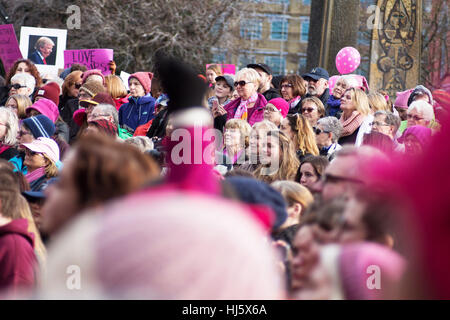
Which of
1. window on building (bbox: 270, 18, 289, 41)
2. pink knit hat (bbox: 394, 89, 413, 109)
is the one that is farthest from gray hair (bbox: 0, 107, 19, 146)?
window on building (bbox: 270, 18, 289, 41)

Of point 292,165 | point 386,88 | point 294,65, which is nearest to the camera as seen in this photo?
point 292,165

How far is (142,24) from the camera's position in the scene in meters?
25.3

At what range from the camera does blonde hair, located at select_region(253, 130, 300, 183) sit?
536 cm

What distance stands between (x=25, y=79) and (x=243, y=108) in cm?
Result: 293

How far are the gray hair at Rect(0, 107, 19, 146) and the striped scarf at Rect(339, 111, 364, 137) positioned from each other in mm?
2943

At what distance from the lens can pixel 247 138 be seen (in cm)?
624

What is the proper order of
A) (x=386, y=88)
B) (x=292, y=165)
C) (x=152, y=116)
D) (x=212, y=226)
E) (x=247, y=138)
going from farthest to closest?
1. (x=386, y=88)
2. (x=152, y=116)
3. (x=247, y=138)
4. (x=292, y=165)
5. (x=212, y=226)

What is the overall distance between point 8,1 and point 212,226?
85.0ft

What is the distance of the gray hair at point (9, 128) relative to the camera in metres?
6.79

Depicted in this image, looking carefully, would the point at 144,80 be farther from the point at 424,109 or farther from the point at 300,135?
the point at 424,109

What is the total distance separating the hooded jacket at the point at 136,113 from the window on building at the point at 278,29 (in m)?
46.0

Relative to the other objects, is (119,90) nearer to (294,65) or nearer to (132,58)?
(132,58)

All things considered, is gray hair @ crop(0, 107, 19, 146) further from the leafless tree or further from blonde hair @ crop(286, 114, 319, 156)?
the leafless tree
